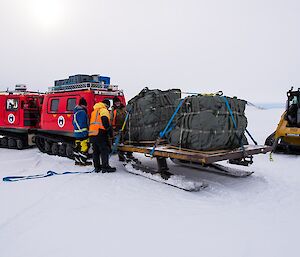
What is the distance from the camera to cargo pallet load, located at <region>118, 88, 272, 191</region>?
17.8ft

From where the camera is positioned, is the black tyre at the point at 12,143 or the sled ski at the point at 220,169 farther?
the black tyre at the point at 12,143

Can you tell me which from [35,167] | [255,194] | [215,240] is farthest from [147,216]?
[35,167]

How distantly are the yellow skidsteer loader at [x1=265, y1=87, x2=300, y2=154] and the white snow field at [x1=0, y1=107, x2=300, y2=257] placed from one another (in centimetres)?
358

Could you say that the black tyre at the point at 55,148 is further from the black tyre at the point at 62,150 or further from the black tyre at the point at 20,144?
the black tyre at the point at 20,144

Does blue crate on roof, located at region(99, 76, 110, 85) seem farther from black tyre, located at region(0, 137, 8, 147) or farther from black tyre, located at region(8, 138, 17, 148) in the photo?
black tyre, located at region(0, 137, 8, 147)

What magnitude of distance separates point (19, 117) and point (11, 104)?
0.76m

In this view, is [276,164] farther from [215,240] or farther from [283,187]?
[215,240]

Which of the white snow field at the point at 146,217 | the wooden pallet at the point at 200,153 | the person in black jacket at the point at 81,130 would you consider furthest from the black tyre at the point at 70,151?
the wooden pallet at the point at 200,153

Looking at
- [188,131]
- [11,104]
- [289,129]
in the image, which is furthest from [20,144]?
[289,129]

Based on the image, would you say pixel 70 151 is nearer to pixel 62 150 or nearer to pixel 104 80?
pixel 62 150

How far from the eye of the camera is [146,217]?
171 inches

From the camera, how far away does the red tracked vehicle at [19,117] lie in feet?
35.7

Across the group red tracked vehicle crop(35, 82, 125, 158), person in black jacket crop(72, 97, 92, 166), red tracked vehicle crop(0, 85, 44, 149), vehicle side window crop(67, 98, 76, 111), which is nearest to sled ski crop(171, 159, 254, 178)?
person in black jacket crop(72, 97, 92, 166)

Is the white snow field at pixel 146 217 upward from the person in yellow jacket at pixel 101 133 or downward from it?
downward
